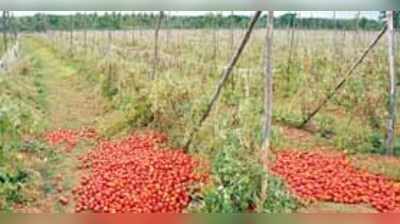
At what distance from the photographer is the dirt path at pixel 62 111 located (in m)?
2.46

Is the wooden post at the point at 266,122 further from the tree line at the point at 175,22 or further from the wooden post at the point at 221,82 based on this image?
the tree line at the point at 175,22

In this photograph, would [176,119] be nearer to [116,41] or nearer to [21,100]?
[116,41]

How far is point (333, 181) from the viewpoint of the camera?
2.52 meters

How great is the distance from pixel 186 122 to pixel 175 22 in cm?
Answer: 47

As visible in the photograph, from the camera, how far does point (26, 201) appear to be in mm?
2363

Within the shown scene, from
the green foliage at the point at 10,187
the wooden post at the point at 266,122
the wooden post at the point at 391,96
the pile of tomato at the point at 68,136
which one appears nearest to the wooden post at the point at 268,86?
the wooden post at the point at 266,122

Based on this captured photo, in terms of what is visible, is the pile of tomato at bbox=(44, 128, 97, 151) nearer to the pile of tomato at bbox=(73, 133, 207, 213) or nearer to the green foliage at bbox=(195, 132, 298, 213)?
the pile of tomato at bbox=(73, 133, 207, 213)

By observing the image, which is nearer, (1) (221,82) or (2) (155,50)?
(1) (221,82)

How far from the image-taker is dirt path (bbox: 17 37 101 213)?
97.0 inches

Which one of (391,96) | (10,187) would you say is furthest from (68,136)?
(391,96)

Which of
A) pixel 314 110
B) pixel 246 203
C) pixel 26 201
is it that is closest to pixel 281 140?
pixel 314 110

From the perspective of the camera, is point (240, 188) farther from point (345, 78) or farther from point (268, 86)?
point (345, 78)

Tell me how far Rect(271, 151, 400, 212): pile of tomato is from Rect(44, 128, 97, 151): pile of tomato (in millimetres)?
796

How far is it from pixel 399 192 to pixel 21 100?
1.61 metres
